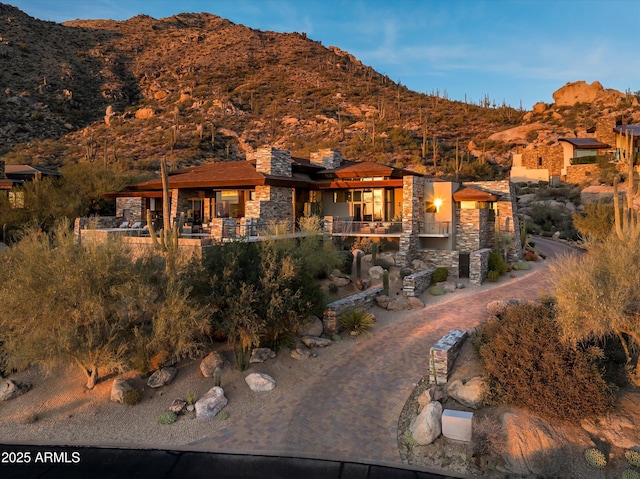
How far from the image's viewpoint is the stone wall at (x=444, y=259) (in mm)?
22781

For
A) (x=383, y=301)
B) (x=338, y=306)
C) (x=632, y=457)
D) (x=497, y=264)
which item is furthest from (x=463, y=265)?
(x=632, y=457)

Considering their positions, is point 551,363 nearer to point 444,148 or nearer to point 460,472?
point 460,472

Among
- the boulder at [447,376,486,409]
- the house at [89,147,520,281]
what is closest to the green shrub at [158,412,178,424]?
the boulder at [447,376,486,409]

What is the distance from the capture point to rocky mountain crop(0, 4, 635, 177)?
155ft

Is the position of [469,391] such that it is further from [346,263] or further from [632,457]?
[346,263]

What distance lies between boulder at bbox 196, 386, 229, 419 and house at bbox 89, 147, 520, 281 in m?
10.4

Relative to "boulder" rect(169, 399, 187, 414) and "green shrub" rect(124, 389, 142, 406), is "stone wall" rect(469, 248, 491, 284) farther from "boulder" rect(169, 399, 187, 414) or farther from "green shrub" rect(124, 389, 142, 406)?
"green shrub" rect(124, 389, 142, 406)

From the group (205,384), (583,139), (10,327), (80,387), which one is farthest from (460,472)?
(583,139)

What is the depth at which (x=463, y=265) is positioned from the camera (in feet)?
75.4

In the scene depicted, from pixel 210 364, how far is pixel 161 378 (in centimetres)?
141

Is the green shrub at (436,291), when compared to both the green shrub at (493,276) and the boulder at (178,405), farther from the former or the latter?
the boulder at (178,405)

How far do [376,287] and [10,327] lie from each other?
13.8 metres

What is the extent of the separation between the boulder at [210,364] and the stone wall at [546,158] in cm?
4436

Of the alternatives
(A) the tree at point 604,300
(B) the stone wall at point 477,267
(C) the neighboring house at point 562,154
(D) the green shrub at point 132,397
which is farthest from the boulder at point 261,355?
(C) the neighboring house at point 562,154
